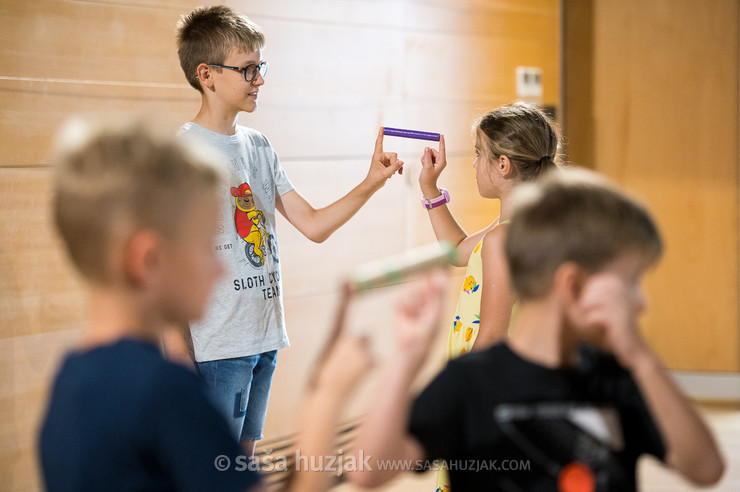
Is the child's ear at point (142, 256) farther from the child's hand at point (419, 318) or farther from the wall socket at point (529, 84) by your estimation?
the wall socket at point (529, 84)

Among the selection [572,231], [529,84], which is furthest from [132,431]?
[529,84]

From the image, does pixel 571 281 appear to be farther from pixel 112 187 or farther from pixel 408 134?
pixel 408 134

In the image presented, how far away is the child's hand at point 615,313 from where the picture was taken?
1.02 m

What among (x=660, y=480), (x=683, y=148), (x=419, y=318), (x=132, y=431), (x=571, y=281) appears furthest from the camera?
(x=683, y=148)

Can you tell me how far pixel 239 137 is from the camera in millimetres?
2123

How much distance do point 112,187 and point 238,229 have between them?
1159mm

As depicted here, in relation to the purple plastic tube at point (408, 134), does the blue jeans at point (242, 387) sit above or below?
below

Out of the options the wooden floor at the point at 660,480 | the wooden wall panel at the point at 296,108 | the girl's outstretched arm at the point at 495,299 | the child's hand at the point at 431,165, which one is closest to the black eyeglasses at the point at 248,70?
the child's hand at the point at 431,165

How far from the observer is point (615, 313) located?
103cm

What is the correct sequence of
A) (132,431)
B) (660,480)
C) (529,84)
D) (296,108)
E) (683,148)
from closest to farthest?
1. (132,431)
2. (660,480)
3. (296,108)
4. (683,148)
5. (529,84)

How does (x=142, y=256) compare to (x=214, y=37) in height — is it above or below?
below

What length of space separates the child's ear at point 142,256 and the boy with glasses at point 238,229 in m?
1.10

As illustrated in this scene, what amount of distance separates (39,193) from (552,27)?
3404 millimetres

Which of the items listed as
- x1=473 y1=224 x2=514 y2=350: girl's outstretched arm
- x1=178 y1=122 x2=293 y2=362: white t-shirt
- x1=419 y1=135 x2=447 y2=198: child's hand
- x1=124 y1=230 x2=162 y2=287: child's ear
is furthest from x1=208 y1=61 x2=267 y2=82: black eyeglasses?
x1=124 y1=230 x2=162 y2=287: child's ear
